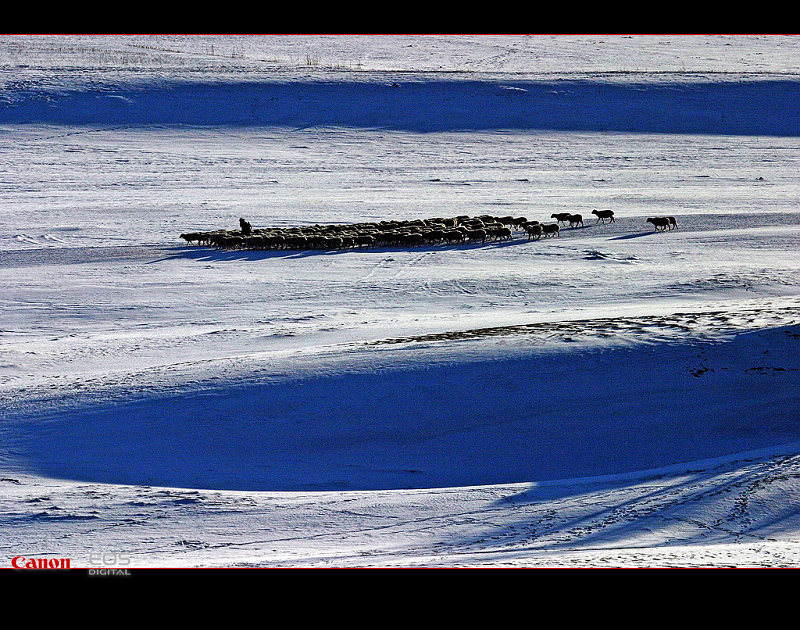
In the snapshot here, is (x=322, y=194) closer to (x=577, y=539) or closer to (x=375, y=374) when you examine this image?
(x=375, y=374)

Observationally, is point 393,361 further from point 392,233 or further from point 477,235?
point 477,235

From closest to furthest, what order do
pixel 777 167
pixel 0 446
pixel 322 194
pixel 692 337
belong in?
1. pixel 0 446
2. pixel 692 337
3. pixel 322 194
4. pixel 777 167

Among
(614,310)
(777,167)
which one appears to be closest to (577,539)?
(614,310)

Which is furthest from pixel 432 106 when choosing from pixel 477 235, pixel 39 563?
pixel 39 563

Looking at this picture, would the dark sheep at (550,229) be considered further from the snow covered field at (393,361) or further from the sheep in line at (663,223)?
the sheep in line at (663,223)

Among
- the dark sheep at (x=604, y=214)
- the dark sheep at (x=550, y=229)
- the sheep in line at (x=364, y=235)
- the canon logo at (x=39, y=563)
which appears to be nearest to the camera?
the canon logo at (x=39, y=563)

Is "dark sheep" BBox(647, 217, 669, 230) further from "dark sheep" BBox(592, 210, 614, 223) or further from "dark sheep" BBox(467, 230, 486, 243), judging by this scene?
"dark sheep" BBox(467, 230, 486, 243)

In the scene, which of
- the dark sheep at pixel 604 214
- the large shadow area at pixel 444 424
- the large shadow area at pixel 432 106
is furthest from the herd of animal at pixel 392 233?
the large shadow area at pixel 432 106
